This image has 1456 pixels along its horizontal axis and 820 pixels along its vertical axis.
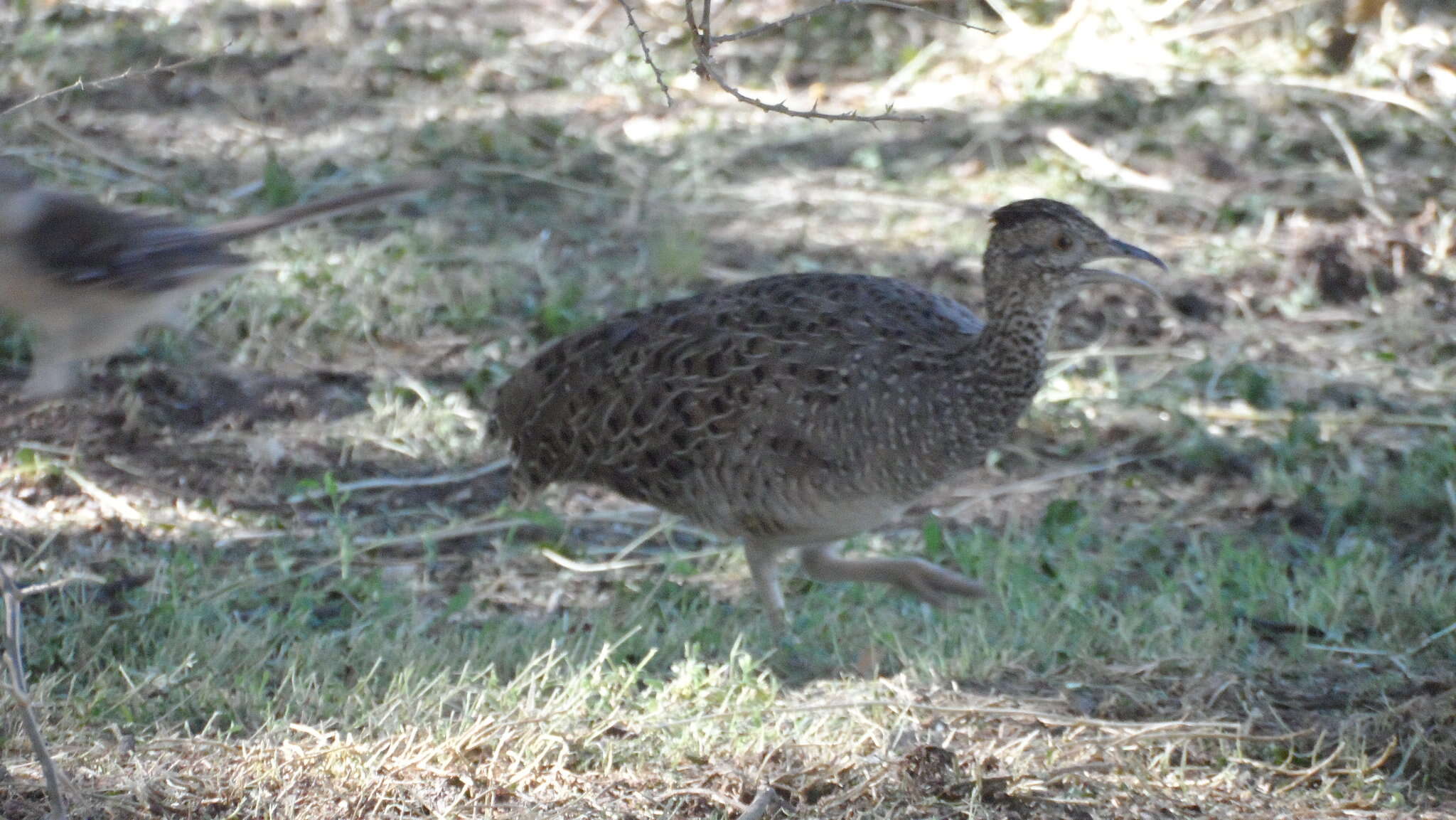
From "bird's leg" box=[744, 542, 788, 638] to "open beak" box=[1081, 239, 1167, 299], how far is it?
1.20 meters

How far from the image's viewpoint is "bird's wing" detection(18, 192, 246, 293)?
4.14 m

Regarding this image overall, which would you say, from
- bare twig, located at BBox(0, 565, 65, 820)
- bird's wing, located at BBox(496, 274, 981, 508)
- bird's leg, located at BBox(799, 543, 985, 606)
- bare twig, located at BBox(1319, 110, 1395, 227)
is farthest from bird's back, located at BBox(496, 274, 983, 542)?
bare twig, located at BBox(1319, 110, 1395, 227)

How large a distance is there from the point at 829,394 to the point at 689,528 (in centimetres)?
142

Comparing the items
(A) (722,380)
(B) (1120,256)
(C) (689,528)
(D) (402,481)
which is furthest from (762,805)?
(D) (402,481)

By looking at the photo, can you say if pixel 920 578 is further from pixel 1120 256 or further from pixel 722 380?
pixel 1120 256

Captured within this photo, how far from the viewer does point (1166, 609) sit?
480 centimetres

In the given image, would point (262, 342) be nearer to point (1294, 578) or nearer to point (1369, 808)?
point (1294, 578)

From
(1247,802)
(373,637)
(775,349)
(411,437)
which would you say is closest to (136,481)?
(411,437)

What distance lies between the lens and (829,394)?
4.55m

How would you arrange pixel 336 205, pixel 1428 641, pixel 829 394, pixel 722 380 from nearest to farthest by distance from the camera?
pixel 336 205, pixel 1428 641, pixel 829 394, pixel 722 380

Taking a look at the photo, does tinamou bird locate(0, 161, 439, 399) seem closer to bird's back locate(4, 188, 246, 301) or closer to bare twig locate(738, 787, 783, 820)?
bird's back locate(4, 188, 246, 301)

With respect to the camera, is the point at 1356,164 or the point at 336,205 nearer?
the point at 336,205

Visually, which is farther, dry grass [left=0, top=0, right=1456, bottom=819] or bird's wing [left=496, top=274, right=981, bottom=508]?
bird's wing [left=496, top=274, right=981, bottom=508]

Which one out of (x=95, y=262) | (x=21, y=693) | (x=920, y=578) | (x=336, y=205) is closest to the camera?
(x=21, y=693)
